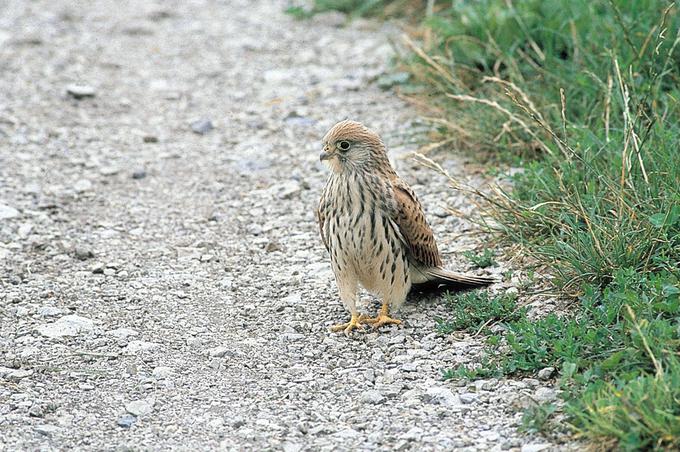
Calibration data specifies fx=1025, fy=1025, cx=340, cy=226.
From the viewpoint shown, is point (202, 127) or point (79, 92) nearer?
point (202, 127)

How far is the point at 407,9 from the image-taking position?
31.1 ft

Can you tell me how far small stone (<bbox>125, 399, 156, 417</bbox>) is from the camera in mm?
4367

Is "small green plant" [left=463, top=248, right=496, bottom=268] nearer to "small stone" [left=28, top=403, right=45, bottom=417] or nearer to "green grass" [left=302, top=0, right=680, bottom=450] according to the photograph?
"green grass" [left=302, top=0, right=680, bottom=450]

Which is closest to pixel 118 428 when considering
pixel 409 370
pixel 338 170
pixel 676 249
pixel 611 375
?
pixel 409 370

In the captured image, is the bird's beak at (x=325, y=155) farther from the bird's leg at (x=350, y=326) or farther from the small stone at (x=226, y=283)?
the small stone at (x=226, y=283)

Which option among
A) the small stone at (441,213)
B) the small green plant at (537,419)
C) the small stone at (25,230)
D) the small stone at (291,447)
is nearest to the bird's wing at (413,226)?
the small stone at (441,213)

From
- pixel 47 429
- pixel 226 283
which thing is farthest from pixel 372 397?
pixel 226 283

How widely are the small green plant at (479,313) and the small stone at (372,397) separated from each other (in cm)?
62

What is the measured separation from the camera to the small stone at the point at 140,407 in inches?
Result: 172

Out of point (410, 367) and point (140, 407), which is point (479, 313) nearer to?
point (410, 367)

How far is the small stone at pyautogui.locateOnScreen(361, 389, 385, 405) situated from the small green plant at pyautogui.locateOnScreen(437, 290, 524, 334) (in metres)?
0.62

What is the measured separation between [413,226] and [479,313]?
21.2 inches

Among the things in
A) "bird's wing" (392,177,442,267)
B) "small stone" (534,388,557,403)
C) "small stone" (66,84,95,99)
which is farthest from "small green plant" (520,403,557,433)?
"small stone" (66,84,95,99)

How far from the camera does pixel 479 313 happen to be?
16.3 ft
